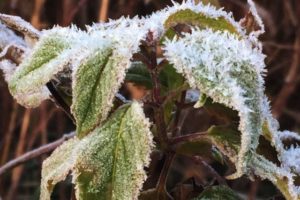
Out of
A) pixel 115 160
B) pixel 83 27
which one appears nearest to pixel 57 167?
pixel 115 160

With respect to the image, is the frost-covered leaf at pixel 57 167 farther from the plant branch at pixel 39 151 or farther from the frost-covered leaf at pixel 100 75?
the plant branch at pixel 39 151

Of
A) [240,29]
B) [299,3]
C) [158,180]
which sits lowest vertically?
[158,180]

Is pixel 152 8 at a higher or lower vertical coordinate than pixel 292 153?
higher

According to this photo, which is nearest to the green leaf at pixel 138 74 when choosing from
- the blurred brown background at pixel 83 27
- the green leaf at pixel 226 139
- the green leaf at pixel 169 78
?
the green leaf at pixel 169 78

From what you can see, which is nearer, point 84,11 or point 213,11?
point 213,11

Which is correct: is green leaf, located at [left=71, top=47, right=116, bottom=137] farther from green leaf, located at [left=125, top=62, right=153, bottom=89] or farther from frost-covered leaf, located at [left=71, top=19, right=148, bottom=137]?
green leaf, located at [left=125, top=62, right=153, bottom=89]

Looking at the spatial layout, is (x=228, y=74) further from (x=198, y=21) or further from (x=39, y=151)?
(x=39, y=151)

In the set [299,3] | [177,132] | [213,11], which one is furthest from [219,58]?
[299,3]

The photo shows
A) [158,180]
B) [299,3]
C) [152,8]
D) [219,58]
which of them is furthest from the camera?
[152,8]

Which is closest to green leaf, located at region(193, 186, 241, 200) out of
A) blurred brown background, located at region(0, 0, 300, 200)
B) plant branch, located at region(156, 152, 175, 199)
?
plant branch, located at region(156, 152, 175, 199)

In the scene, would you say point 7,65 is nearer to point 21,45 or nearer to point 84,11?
point 21,45
